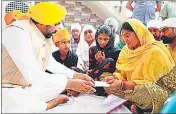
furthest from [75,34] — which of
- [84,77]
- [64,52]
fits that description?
[84,77]

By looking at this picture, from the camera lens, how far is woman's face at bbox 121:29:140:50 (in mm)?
1455

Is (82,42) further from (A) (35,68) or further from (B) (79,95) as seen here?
(A) (35,68)

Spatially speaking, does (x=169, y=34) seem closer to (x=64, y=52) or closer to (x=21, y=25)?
(x=64, y=52)

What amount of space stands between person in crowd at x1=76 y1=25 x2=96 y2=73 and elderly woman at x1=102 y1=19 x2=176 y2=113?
0.23m

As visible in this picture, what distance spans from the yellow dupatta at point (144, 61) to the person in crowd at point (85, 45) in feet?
0.78

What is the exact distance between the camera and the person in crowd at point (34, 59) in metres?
1.30

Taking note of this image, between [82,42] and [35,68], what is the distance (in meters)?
0.73

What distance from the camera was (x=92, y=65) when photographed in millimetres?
1676

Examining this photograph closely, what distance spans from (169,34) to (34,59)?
0.65 meters

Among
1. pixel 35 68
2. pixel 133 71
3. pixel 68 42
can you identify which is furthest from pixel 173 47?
pixel 35 68

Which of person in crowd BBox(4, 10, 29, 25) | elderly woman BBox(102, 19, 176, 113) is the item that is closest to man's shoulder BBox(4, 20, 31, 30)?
person in crowd BBox(4, 10, 29, 25)

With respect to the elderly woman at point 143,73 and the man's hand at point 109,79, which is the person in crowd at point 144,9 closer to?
the elderly woman at point 143,73

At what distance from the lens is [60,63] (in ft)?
5.42

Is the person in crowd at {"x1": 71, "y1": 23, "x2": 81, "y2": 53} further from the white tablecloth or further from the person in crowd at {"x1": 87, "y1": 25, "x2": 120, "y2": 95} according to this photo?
the white tablecloth
